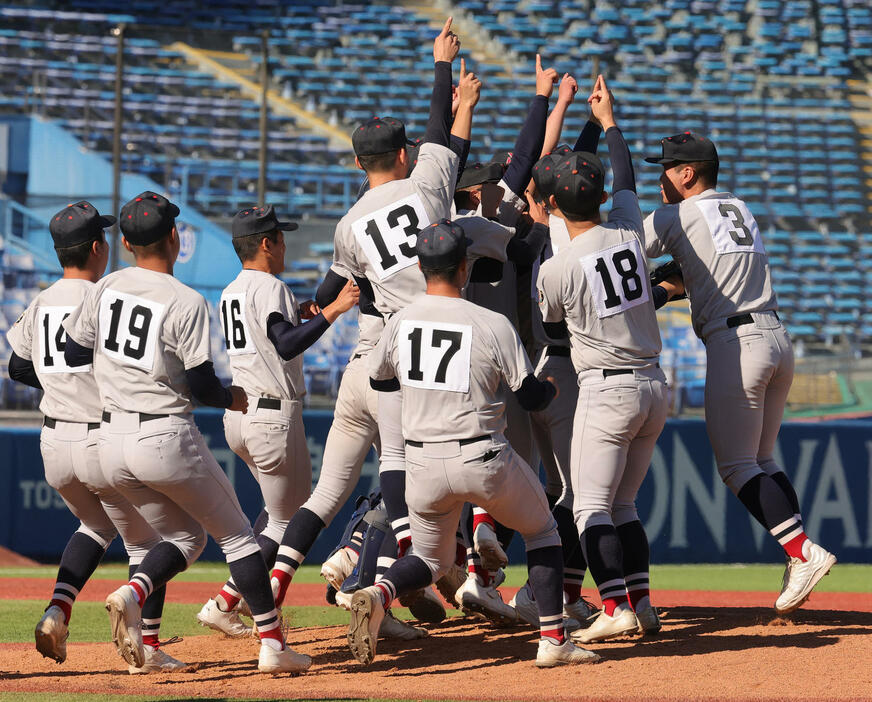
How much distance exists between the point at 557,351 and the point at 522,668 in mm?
1502

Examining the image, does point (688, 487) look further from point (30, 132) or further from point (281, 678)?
point (30, 132)

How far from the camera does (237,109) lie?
22.0m

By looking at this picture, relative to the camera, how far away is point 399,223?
16.9ft

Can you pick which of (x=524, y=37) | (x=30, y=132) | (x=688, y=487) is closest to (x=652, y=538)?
(x=688, y=487)

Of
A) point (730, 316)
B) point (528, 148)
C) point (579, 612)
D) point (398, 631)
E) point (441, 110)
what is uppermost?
point (441, 110)

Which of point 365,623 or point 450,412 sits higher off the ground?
point 450,412

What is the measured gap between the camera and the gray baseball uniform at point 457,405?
14.9 ft

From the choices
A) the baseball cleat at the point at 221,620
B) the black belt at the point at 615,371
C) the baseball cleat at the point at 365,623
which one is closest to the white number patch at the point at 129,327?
the baseball cleat at the point at 365,623

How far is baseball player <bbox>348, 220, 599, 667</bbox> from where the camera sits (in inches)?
179

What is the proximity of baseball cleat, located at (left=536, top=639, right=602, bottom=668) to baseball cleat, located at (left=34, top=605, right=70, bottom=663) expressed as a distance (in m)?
1.97

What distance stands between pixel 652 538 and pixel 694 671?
6284 millimetres

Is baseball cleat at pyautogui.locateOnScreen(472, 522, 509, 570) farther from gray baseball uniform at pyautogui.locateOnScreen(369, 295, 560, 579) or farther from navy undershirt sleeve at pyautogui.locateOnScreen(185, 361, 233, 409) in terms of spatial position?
navy undershirt sleeve at pyautogui.locateOnScreen(185, 361, 233, 409)

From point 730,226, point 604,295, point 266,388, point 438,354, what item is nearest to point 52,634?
point 266,388

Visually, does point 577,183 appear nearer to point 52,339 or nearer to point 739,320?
point 739,320
